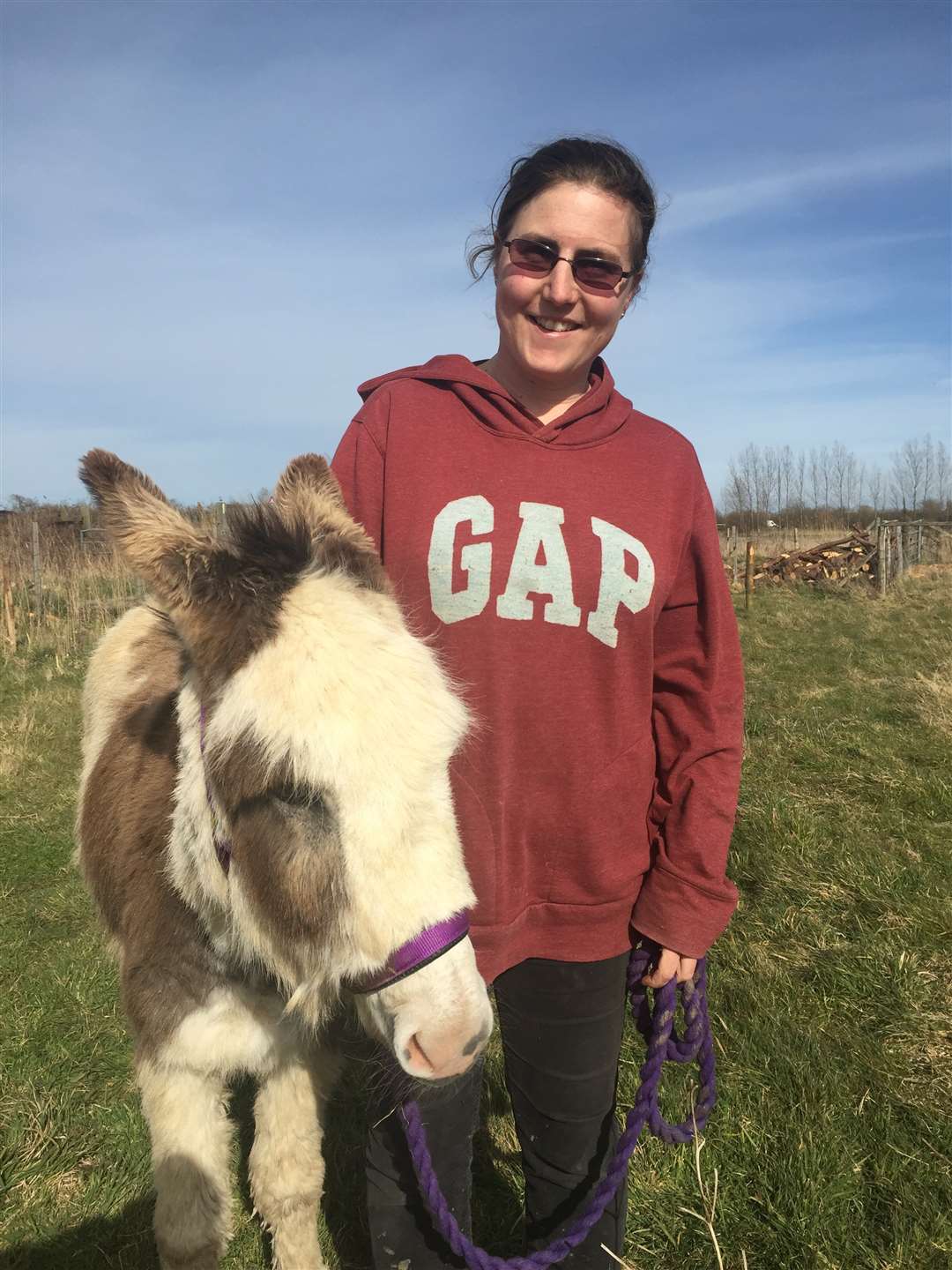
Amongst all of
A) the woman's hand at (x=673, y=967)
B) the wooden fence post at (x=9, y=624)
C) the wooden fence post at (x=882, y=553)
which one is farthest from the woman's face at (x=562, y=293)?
the wooden fence post at (x=882, y=553)

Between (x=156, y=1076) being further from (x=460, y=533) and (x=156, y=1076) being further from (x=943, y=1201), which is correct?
(x=943, y=1201)

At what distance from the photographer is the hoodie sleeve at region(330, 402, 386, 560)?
1.98 meters

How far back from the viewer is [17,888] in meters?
5.07

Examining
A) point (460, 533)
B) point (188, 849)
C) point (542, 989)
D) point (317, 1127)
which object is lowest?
point (317, 1127)

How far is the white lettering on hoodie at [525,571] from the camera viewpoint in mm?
1870

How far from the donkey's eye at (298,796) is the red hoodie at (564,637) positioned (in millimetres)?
454

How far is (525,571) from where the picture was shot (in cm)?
187

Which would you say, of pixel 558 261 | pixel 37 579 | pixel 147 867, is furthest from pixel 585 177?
pixel 37 579

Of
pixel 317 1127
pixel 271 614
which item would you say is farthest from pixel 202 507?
pixel 317 1127

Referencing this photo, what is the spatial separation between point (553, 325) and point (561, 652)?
31.6 inches

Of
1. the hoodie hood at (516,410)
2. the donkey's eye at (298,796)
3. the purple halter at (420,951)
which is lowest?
the purple halter at (420,951)

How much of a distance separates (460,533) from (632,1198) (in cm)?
242

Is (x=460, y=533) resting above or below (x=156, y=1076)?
above

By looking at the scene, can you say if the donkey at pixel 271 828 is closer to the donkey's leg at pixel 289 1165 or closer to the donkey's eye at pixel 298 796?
the donkey's eye at pixel 298 796
